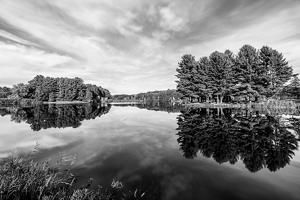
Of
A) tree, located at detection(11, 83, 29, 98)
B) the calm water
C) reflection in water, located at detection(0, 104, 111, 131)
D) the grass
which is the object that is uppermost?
tree, located at detection(11, 83, 29, 98)

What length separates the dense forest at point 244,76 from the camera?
39.2m

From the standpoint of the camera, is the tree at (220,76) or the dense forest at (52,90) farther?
the dense forest at (52,90)

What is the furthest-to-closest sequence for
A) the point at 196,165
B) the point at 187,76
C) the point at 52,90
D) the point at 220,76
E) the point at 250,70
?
the point at 52,90 → the point at 187,76 → the point at 220,76 → the point at 250,70 → the point at 196,165

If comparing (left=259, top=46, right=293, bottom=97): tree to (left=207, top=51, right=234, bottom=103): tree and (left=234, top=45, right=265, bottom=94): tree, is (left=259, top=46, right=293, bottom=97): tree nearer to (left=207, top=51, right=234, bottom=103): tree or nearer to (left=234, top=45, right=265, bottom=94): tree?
(left=234, top=45, right=265, bottom=94): tree

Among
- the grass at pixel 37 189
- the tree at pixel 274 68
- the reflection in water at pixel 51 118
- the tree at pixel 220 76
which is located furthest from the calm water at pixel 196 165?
the tree at pixel 274 68

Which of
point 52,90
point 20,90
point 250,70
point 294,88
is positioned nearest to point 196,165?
point 250,70

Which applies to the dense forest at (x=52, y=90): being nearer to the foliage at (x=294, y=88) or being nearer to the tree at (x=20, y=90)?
the tree at (x=20, y=90)

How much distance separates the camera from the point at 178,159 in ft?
21.9

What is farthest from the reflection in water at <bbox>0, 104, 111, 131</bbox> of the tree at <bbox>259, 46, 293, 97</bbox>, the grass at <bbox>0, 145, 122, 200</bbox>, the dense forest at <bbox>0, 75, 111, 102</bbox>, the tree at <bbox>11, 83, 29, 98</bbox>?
the dense forest at <bbox>0, 75, 111, 102</bbox>

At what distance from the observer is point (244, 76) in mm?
40344

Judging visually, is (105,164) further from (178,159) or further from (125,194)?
(178,159)

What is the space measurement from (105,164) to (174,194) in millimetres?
3353

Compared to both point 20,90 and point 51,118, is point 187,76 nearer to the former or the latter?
point 51,118

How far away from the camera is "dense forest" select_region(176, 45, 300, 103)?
39.2m
